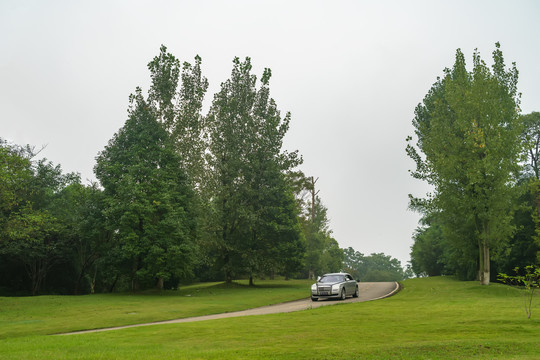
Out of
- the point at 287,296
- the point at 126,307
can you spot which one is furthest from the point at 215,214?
the point at 126,307

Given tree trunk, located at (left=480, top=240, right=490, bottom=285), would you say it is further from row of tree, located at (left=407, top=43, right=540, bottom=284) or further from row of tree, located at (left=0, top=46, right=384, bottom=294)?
row of tree, located at (left=0, top=46, right=384, bottom=294)

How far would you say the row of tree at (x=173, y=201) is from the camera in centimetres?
3519

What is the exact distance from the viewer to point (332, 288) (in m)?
26.4

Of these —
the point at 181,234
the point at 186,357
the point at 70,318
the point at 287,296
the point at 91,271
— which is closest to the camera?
the point at 186,357

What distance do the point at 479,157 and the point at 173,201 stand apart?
2560 centimetres

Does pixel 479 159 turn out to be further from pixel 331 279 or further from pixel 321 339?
pixel 321 339

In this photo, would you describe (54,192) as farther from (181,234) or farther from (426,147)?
(426,147)

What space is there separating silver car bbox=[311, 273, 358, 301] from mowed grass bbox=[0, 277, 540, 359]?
833 cm

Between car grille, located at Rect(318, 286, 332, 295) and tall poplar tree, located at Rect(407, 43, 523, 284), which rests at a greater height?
tall poplar tree, located at Rect(407, 43, 523, 284)

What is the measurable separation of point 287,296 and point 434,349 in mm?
22558

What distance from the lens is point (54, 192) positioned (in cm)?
5231

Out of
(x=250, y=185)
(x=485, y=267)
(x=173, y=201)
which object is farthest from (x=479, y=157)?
(x=173, y=201)

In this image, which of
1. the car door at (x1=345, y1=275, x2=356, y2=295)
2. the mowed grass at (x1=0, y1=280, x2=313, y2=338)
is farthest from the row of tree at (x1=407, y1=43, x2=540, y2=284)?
the mowed grass at (x1=0, y1=280, x2=313, y2=338)

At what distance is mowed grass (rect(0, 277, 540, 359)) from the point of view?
949 cm
